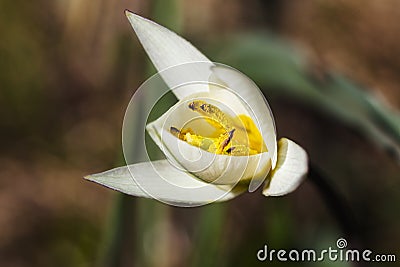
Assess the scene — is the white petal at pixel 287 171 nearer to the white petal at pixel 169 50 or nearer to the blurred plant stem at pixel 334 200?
the blurred plant stem at pixel 334 200

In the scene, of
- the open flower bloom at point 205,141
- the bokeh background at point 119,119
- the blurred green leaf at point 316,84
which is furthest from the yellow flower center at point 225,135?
the bokeh background at point 119,119

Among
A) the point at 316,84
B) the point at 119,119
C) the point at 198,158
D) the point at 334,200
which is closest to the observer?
the point at 198,158

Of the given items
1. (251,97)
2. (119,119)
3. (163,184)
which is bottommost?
(163,184)

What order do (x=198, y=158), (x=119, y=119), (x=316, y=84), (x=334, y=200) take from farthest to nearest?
(x=119, y=119)
(x=316, y=84)
(x=334, y=200)
(x=198, y=158)

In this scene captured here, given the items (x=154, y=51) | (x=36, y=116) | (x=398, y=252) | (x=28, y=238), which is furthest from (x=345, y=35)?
(x=154, y=51)

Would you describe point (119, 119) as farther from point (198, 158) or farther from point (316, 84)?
point (198, 158)

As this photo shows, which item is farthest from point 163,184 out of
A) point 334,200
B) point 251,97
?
point 334,200

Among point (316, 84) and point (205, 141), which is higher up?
point (316, 84)

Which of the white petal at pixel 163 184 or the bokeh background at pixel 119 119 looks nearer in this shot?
the white petal at pixel 163 184
